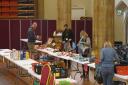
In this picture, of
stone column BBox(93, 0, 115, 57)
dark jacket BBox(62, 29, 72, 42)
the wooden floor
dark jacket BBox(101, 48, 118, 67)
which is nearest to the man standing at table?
dark jacket BBox(62, 29, 72, 42)

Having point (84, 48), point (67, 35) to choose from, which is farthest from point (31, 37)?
point (84, 48)

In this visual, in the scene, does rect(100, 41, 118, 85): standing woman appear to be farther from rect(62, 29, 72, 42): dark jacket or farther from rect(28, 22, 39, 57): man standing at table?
rect(62, 29, 72, 42): dark jacket

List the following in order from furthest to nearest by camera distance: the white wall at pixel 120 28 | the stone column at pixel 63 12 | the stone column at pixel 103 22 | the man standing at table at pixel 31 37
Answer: the white wall at pixel 120 28 → the stone column at pixel 63 12 → the man standing at table at pixel 31 37 → the stone column at pixel 103 22

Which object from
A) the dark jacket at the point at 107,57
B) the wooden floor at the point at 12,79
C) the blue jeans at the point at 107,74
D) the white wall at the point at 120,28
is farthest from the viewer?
the white wall at the point at 120,28

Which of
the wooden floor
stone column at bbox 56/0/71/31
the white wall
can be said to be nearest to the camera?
the wooden floor

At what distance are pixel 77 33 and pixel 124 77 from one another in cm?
1661

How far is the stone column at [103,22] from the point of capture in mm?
16844

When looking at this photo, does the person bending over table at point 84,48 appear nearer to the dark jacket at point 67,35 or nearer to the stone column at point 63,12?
the dark jacket at point 67,35

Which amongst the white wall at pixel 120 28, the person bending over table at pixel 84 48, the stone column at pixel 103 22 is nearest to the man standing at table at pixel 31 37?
the stone column at pixel 103 22

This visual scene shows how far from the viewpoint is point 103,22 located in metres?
17.1

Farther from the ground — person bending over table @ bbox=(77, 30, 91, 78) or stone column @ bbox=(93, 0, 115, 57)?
stone column @ bbox=(93, 0, 115, 57)

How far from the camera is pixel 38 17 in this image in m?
29.5

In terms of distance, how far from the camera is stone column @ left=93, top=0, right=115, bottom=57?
55.3ft

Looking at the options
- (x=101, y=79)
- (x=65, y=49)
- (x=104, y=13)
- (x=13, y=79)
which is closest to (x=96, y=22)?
(x=104, y=13)
